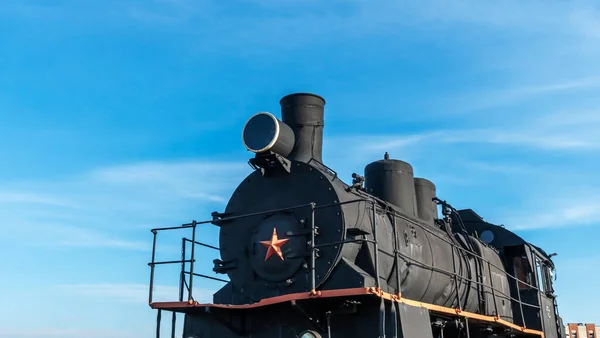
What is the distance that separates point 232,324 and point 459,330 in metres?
3.49

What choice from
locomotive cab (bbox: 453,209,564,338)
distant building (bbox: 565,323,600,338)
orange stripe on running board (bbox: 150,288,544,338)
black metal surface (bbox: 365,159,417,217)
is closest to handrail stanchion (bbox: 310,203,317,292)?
orange stripe on running board (bbox: 150,288,544,338)

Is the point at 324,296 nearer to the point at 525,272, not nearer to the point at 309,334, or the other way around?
the point at 309,334

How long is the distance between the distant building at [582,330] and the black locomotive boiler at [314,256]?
1418 cm

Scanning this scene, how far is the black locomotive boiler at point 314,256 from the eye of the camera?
22.7 feet

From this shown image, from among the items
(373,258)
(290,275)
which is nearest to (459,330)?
(373,258)

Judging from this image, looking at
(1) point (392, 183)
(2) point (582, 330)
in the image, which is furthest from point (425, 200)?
(2) point (582, 330)

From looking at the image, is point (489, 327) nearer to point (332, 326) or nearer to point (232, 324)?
point (332, 326)

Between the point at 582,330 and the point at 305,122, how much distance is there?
18366mm

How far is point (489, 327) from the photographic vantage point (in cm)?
975

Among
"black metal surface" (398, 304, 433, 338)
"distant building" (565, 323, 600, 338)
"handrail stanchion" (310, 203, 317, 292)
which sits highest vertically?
"distant building" (565, 323, 600, 338)

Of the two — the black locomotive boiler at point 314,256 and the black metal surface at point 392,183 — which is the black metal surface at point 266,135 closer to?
the black locomotive boiler at point 314,256

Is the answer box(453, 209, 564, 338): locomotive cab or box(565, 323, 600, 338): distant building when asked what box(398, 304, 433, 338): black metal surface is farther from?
box(565, 323, 600, 338): distant building

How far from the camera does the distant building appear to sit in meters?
21.7

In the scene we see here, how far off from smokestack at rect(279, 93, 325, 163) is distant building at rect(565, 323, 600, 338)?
1723 cm
